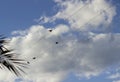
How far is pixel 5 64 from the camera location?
547 cm

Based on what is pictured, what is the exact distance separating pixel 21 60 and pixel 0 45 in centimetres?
54

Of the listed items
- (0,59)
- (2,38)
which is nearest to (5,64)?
(0,59)

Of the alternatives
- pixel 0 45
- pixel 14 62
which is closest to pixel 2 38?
pixel 0 45

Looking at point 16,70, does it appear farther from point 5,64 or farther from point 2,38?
point 2,38

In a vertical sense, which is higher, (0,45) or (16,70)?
(0,45)

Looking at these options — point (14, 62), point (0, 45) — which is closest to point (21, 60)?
point (14, 62)

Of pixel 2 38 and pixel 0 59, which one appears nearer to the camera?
pixel 0 59

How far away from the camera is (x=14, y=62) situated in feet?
18.4

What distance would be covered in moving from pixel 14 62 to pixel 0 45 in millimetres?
448

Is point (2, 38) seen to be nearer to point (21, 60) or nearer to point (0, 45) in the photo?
point (0, 45)

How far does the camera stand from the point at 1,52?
554 cm

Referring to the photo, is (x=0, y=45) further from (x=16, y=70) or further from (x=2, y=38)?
(x=16, y=70)

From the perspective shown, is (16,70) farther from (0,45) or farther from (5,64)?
(0,45)

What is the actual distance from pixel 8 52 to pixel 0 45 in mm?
228
